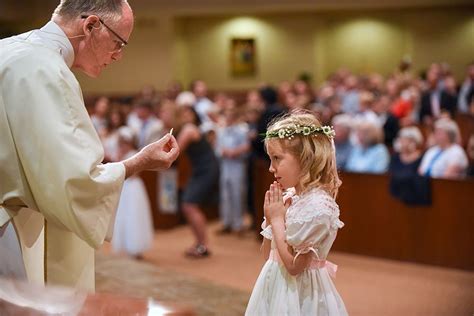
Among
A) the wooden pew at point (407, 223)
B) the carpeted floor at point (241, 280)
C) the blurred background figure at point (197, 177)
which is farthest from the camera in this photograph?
the blurred background figure at point (197, 177)

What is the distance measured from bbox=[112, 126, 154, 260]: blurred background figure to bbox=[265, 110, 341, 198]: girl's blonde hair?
5428 millimetres

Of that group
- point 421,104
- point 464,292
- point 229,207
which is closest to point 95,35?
point 464,292

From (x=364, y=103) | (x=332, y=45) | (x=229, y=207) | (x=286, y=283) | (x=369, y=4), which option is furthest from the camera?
(x=332, y=45)

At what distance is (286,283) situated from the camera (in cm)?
266

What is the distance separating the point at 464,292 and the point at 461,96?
714cm

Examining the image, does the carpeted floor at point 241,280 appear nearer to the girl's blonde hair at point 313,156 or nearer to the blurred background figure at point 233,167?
the blurred background figure at point 233,167

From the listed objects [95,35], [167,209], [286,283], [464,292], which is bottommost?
[167,209]

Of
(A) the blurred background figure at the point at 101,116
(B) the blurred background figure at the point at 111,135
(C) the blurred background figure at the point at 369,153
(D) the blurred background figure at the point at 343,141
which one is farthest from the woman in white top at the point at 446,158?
(A) the blurred background figure at the point at 101,116

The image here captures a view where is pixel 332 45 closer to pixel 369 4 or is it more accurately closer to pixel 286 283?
pixel 369 4

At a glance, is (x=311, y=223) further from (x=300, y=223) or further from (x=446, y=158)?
(x=446, y=158)

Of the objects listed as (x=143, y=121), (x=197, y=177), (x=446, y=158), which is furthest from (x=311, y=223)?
(x=143, y=121)

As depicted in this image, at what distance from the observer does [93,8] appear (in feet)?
9.09

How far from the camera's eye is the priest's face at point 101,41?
2777mm

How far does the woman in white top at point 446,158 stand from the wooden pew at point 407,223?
0.11m
